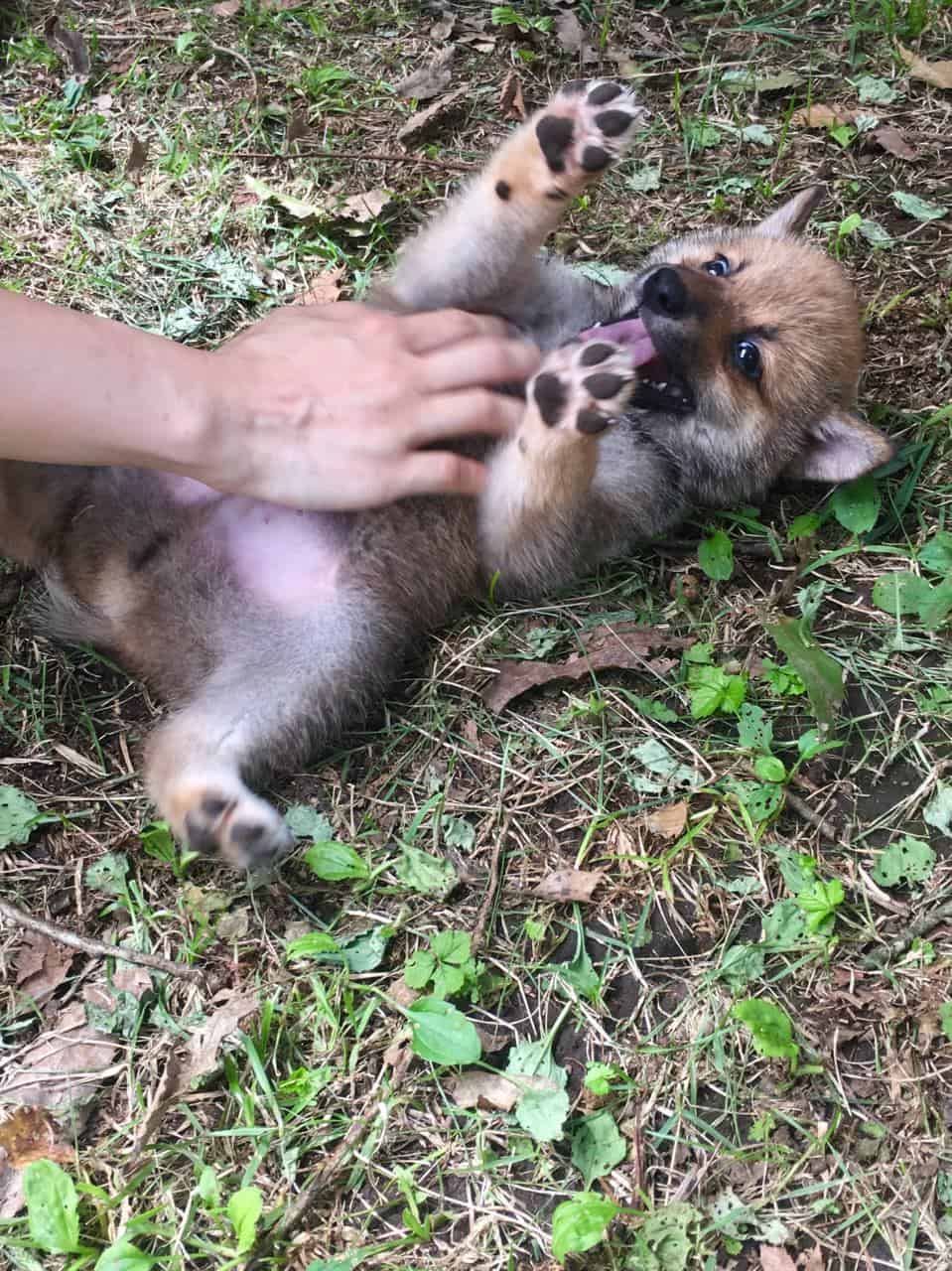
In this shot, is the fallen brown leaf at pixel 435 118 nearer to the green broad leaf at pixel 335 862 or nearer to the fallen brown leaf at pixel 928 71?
the fallen brown leaf at pixel 928 71

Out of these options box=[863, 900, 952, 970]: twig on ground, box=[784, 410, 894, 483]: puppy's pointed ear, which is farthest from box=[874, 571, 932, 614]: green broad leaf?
box=[863, 900, 952, 970]: twig on ground

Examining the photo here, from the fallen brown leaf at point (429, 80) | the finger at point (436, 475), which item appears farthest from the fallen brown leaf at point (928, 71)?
the finger at point (436, 475)

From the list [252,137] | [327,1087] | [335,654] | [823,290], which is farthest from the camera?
[252,137]

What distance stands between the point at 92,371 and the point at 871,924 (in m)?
2.38

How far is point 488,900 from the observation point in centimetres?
268

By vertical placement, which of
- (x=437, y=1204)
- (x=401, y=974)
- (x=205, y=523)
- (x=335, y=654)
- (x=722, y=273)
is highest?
(x=722, y=273)

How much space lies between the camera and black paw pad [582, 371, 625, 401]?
2602 mm

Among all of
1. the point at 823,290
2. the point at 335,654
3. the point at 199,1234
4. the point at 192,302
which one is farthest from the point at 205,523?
the point at 823,290

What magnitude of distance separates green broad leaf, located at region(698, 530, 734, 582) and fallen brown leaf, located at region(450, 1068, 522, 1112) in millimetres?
1650

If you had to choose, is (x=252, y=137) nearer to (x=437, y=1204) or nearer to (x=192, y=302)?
(x=192, y=302)

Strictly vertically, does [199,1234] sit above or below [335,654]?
below

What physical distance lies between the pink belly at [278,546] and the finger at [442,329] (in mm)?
552

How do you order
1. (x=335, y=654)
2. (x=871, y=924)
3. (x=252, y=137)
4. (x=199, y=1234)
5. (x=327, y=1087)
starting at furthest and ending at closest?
(x=252, y=137)
(x=335, y=654)
(x=871, y=924)
(x=327, y=1087)
(x=199, y=1234)

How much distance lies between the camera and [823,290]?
3348 mm
